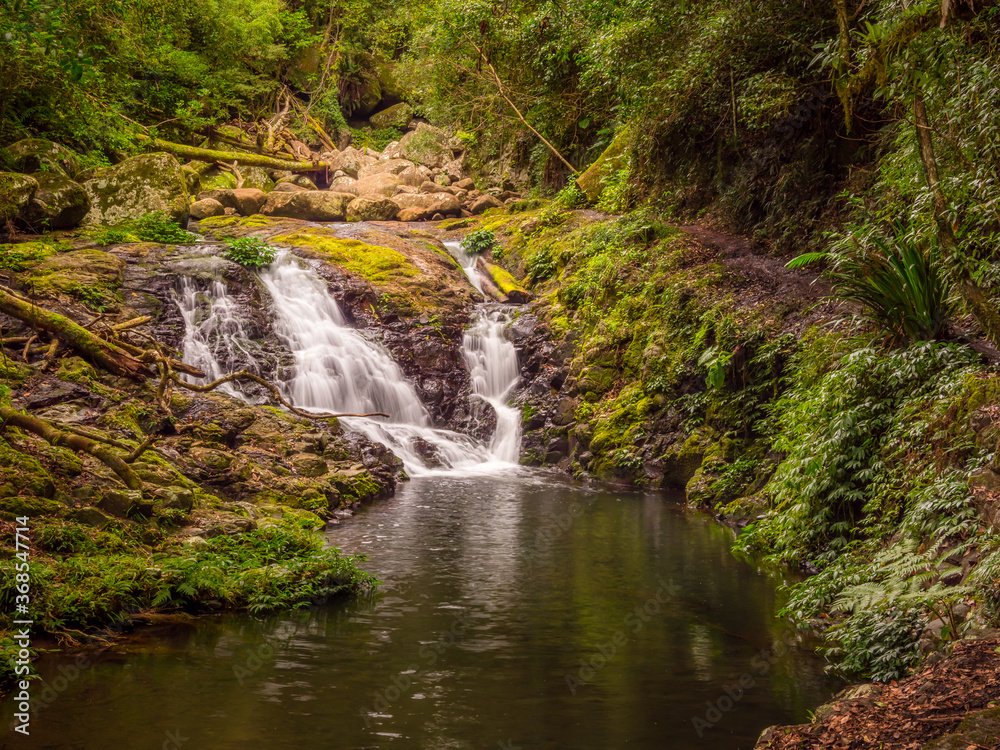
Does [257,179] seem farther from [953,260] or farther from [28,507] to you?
[953,260]

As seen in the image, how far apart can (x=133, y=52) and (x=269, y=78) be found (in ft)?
39.1

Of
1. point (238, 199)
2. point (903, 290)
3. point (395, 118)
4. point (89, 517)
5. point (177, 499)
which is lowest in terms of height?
point (89, 517)

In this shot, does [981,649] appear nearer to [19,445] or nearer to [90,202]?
[19,445]

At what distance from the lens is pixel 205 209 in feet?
64.3

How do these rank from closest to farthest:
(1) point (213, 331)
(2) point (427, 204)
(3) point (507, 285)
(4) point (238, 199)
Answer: (1) point (213, 331)
(3) point (507, 285)
(4) point (238, 199)
(2) point (427, 204)

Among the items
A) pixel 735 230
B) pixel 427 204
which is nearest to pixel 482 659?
pixel 735 230

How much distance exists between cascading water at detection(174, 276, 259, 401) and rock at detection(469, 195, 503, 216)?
1052 cm

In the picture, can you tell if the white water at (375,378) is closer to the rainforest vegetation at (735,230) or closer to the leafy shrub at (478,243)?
the rainforest vegetation at (735,230)

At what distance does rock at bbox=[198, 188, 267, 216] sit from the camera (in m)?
20.9

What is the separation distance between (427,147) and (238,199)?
8.58m

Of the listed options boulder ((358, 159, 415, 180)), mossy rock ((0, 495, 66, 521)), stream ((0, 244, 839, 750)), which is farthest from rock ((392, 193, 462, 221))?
mossy rock ((0, 495, 66, 521))

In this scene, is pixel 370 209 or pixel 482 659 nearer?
pixel 482 659

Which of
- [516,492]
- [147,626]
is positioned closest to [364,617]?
[147,626]

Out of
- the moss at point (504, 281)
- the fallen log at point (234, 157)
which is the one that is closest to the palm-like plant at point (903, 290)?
the moss at point (504, 281)
